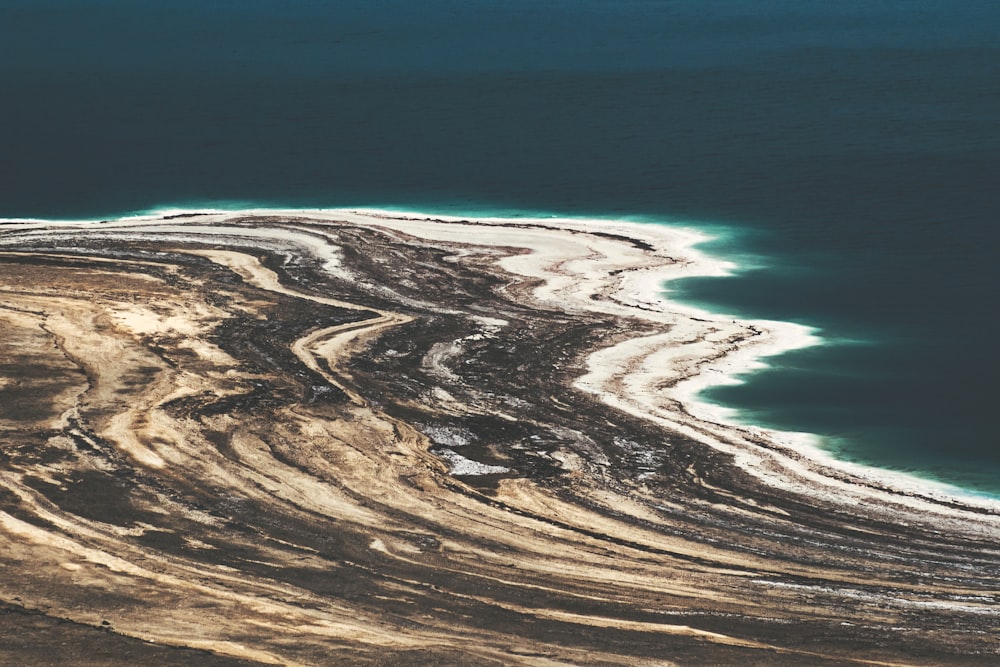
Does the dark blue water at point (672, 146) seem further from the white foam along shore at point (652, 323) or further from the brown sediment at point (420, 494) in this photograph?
the brown sediment at point (420, 494)

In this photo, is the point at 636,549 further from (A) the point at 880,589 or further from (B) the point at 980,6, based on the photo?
(B) the point at 980,6

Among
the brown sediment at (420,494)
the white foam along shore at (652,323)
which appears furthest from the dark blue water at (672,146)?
the brown sediment at (420,494)

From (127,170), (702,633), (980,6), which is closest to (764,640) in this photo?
(702,633)

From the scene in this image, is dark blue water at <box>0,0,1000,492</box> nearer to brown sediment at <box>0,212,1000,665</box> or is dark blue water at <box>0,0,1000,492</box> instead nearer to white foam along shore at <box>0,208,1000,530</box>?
white foam along shore at <box>0,208,1000,530</box>

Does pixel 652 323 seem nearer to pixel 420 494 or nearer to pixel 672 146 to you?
pixel 420 494

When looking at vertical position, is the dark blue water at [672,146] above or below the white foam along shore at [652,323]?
above

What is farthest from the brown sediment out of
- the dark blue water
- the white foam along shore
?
the dark blue water

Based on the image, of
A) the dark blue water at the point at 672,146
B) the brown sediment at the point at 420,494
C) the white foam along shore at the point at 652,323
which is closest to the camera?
the brown sediment at the point at 420,494
